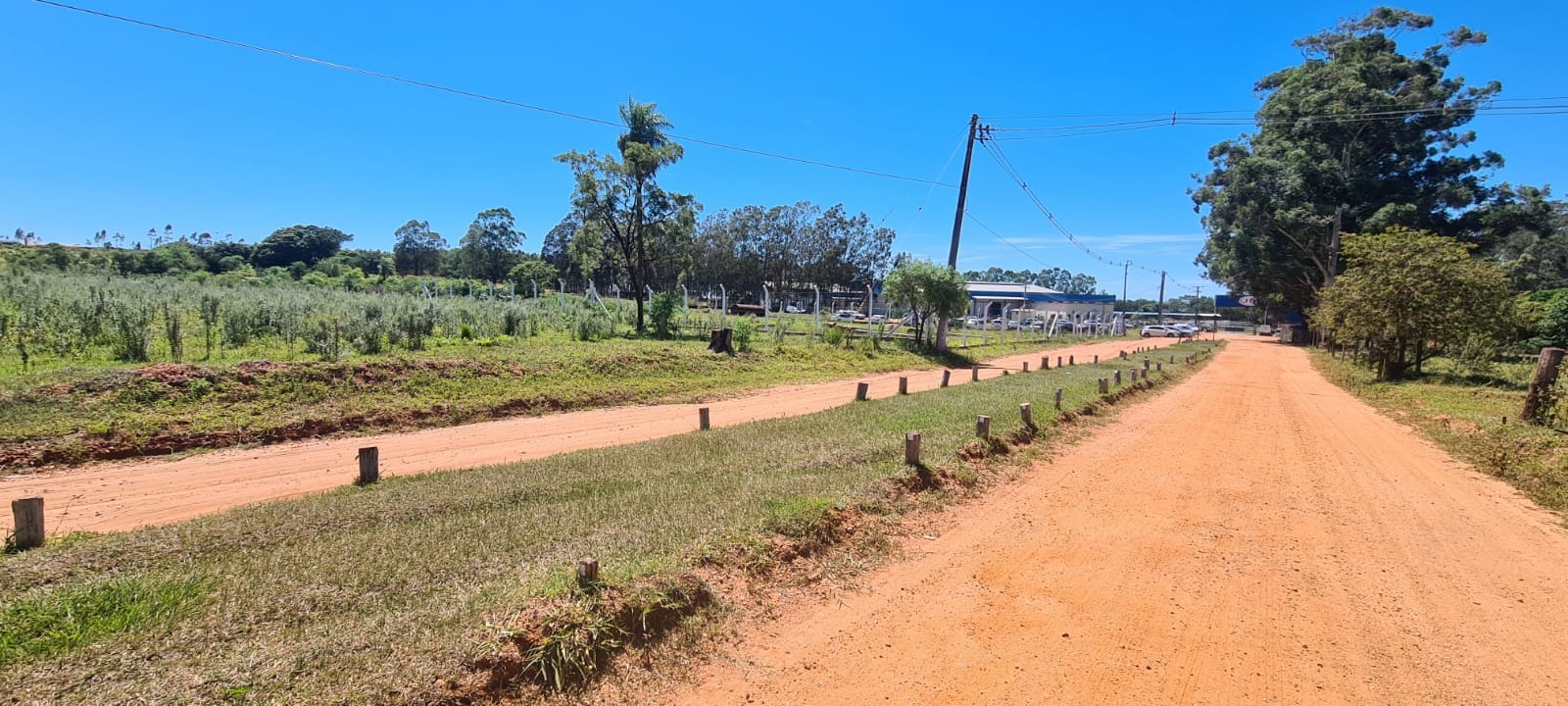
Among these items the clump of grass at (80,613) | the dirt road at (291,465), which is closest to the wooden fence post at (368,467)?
the dirt road at (291,465)

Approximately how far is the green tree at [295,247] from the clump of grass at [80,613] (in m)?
87.0

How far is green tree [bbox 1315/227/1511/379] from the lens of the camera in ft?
60.6

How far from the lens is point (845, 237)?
79688 mm

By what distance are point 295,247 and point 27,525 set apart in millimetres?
90038

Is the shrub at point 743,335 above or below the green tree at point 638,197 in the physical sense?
below

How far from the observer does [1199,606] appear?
486 centimetres

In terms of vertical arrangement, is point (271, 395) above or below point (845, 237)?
below

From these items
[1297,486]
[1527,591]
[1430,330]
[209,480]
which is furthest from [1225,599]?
[1430,330]

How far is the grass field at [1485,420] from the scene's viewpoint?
861cm

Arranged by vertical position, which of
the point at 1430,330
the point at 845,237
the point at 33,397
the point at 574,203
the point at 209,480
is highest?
the point at 845,237

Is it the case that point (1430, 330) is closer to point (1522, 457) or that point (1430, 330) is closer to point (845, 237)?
point (1522, 457)

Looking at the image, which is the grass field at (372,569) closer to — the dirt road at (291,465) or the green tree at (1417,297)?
the dirt road at (291,465)

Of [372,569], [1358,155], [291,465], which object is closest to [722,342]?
[291,465]

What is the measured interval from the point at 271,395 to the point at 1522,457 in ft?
63.1
